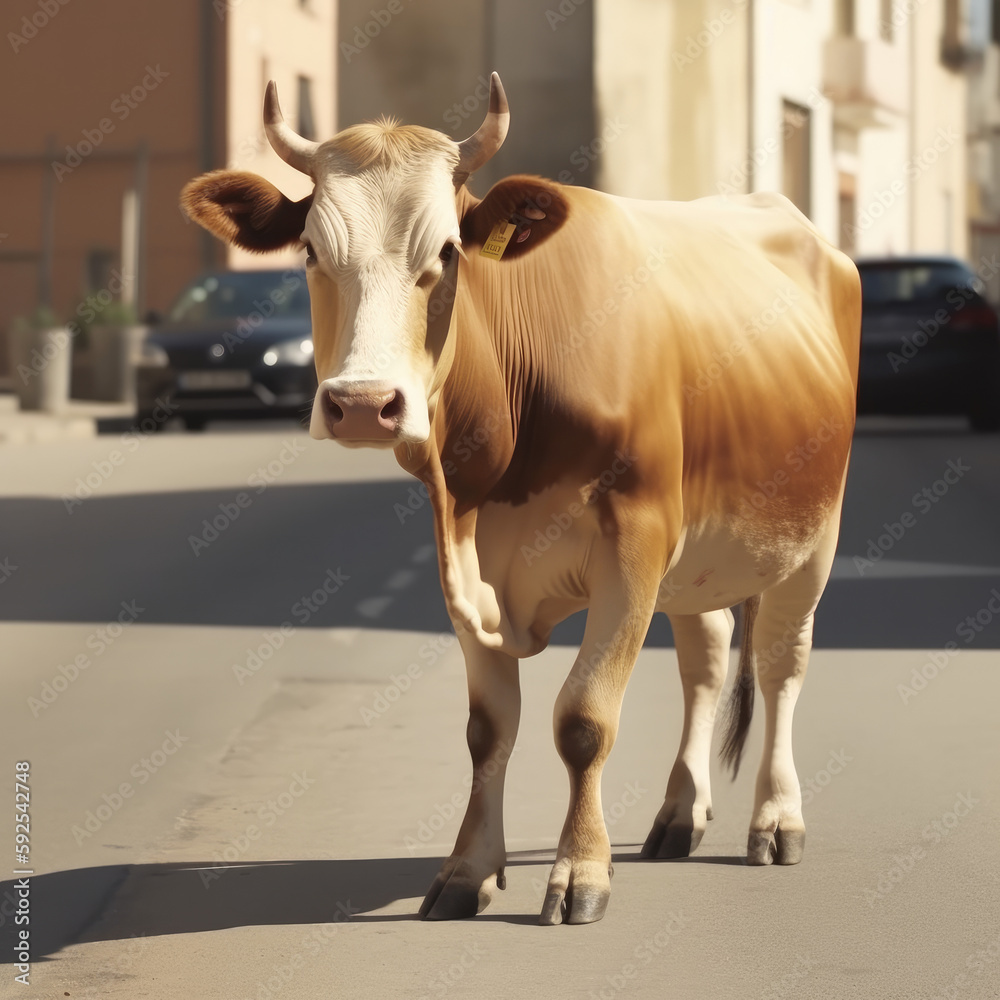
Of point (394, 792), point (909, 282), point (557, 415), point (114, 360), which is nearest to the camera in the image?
point (557, 415)

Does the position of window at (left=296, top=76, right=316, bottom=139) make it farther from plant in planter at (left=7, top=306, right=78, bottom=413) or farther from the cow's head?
the cow's head

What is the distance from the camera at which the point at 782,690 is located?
6090mm

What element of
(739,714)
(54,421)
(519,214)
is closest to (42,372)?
(54,421)

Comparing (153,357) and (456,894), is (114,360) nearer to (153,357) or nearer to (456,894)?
(153,357)

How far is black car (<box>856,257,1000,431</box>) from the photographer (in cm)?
2183

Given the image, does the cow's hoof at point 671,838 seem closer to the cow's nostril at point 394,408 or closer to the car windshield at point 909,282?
the cow's nostril at point 394,408

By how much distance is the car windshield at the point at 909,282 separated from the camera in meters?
22.1

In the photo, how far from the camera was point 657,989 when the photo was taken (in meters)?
4.63

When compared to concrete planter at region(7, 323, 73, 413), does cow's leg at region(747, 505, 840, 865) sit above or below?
above

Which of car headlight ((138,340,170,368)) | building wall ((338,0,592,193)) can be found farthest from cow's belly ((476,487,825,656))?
building wall ((338,0,592,193))

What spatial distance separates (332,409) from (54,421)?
20153 millimetres

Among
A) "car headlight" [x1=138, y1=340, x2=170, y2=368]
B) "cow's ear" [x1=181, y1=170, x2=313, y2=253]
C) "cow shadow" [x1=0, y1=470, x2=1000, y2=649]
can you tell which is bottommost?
"car headlight" [x1=138, y1=340, x2=170, y2=368]

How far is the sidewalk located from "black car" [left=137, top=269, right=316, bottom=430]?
0.80 meters

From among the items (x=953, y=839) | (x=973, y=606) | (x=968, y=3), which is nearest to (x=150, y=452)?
(x=973, y=606)
